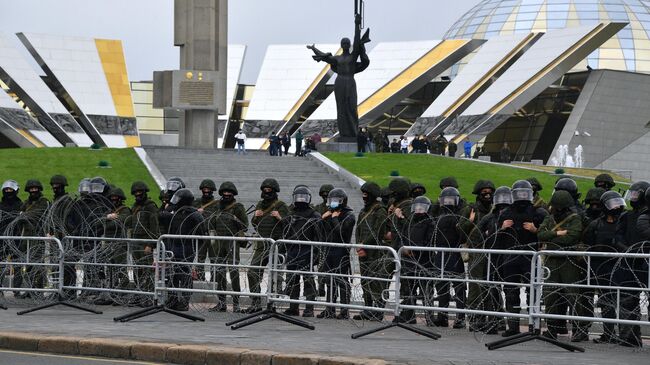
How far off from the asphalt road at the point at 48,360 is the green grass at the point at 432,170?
67.8ft

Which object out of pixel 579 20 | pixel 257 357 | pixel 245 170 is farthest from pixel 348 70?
pixel 579 20

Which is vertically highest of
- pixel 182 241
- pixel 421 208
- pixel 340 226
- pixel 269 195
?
pixel 269 195

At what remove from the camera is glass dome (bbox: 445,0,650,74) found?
7444cm

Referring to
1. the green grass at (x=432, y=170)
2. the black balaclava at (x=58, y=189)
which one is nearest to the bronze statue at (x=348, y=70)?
the green grass at (x=432, y=170)

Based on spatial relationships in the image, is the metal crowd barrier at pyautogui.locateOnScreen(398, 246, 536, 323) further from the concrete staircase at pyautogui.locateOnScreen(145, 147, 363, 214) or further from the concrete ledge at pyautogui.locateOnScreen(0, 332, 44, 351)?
the concrete staircase at pyautogui.locateOnScreen(145, 147, 363, 214)

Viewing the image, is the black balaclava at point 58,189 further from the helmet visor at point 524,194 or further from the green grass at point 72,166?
the green grass at point 72,166

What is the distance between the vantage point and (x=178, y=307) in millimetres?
14641

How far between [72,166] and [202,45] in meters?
9.07

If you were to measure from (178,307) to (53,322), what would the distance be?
5.19 ft

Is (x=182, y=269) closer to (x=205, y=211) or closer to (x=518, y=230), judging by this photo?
(x=205, y=211)

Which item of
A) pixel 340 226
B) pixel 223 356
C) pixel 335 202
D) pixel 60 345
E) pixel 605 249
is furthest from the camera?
pixel 335 202

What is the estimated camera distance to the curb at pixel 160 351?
10.6m

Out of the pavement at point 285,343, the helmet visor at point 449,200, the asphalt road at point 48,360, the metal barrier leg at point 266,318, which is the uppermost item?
the helmet visor at point 449,200

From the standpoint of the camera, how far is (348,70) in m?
39.0
